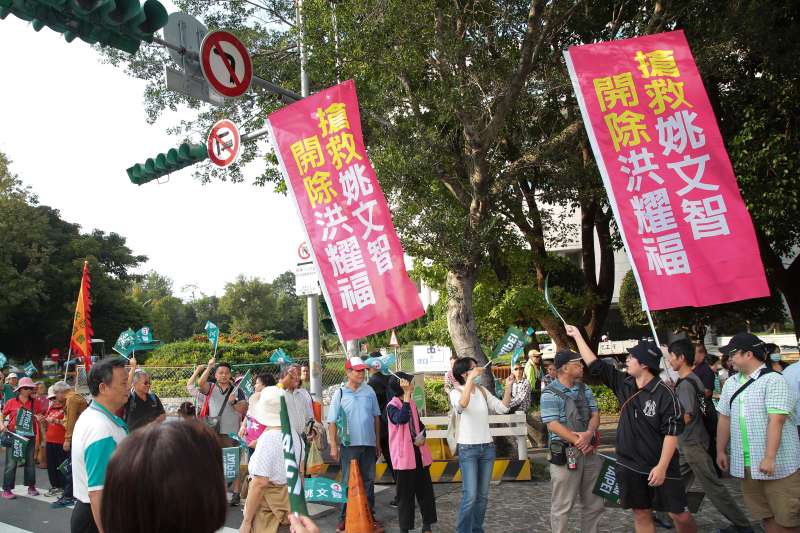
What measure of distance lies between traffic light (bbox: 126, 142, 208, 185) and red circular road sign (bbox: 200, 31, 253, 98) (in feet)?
5.13

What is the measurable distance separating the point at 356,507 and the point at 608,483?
236 centimetres

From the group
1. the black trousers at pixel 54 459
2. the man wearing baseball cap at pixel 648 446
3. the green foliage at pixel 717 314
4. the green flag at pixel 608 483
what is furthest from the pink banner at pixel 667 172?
the green foliage at pixel 717 314

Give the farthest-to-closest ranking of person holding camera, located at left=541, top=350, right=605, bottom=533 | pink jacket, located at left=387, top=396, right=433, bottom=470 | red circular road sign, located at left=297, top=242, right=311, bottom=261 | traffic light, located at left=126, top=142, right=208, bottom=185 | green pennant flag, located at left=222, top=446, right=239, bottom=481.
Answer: red circular road sign, located at left=297, top=242, right=311, bottom=261 → traffic light, located at left=126, top=142, right=208, bottom=185 → green pennant flag, located at left=222, top=446, right=239, bottom=481 → pink jacket, located at left=387, top=396, right=433, bottom=470 → person holding camera, located at left=541, top=350, right=605, bottom=533

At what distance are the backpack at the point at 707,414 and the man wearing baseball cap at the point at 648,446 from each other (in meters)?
1.72

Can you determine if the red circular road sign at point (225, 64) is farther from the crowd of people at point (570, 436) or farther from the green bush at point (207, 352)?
the green bush at point (207, 352)

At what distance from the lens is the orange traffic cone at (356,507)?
6242 millimetres

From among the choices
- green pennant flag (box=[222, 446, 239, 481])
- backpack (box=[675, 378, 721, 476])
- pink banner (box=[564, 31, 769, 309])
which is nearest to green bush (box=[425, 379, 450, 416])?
green pennant flag (box=[222, 446, 239, 481])

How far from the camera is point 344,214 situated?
19.7 ft

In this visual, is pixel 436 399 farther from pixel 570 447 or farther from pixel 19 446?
pixel 570 447

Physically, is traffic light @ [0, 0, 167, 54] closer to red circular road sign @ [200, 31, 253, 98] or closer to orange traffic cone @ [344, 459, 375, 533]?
red circular road sign @ [200, 31, 253, 98]

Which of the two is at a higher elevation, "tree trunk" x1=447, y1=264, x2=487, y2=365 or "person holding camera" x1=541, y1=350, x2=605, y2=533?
"tree trunk" x1=447, y1=264, x2=487, y2=365

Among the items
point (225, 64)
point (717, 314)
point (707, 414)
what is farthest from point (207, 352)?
point (707, 414)

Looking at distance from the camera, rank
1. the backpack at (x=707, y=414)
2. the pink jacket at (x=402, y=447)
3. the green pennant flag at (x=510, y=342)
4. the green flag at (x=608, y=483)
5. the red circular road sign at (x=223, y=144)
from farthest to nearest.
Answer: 1. the red circular road sign at (x=223, y=144)
2. the green pennant flag at (x=510, y=342)
3. the backpack at (x=707, y=414)
4. the pink jacket at (x=402, y=447)
5. the green flag at (x=608, y=483)

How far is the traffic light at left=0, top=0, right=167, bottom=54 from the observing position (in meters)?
4.57
